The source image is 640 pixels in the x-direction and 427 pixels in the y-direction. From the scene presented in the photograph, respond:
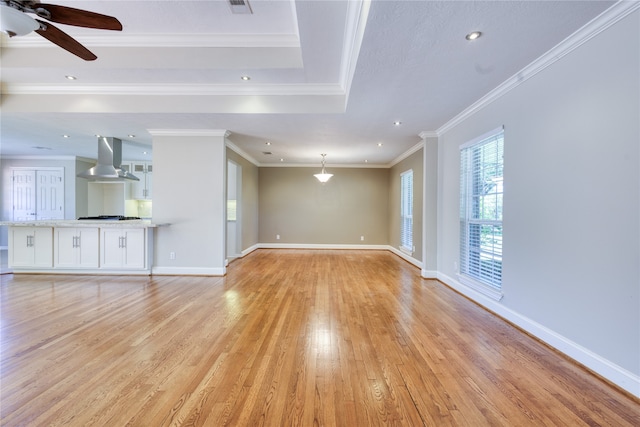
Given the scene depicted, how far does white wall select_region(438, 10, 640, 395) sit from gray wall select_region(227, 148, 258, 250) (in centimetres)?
525

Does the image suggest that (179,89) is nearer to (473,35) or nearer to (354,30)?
(354,30)

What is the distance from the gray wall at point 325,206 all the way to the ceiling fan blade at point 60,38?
232 inches

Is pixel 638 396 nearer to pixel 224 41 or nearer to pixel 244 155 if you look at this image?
pixel 224 41

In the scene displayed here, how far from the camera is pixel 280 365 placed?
6.77ft

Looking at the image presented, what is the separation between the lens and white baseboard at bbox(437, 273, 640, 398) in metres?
1.78

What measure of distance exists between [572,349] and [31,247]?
7.57 metres

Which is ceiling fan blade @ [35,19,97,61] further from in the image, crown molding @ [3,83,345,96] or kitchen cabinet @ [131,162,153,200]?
kitchen cabinet @ [131,162,153,200]

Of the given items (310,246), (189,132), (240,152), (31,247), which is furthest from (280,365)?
(310,246)

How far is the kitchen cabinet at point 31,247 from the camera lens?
4750mm

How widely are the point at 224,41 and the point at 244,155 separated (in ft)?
12.2

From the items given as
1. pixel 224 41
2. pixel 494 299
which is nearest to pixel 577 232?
pixel 494 299

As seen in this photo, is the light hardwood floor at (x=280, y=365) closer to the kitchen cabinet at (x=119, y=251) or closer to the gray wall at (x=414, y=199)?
the kitchen cabinet at (x=119, y=251)

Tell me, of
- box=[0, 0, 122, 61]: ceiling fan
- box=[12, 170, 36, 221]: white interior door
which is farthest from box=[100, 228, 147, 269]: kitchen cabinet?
box=[12, 170, 36, 221]: white interior door

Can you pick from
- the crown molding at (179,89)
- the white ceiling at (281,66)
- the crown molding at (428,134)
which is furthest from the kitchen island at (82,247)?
the crown molding at (428,134)
